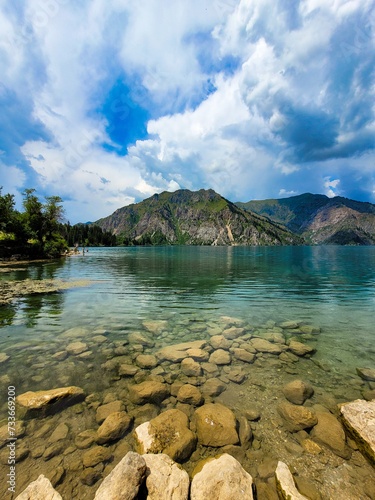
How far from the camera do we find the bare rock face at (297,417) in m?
7.09

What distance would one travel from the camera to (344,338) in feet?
46.5

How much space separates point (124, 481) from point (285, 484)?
385 centimetres

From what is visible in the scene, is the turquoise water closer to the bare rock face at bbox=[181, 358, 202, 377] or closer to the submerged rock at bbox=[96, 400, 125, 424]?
the bare rock face at bbox=[181, 358, 202, 377]

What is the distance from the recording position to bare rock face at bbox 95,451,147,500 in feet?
14.6

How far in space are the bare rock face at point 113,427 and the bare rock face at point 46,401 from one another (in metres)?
1.92

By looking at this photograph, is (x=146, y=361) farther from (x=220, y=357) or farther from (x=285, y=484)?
(x=285, y=484)

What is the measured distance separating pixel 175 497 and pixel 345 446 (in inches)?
208

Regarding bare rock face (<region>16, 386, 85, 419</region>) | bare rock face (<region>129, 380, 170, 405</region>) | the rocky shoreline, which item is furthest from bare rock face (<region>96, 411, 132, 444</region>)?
bare rock face (<region>16, 386, 85, 419</region>)

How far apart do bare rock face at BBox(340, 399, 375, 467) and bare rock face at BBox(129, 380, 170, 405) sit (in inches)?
251

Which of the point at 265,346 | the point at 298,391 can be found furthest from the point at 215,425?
the point at 265,346

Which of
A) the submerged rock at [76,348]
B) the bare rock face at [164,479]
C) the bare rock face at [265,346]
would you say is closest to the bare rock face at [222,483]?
the bare rock face at [164,479]

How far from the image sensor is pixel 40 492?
187 inches

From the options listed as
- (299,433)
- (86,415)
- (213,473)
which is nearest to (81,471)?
(86,415)

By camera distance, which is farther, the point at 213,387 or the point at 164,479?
the point at 213,387
